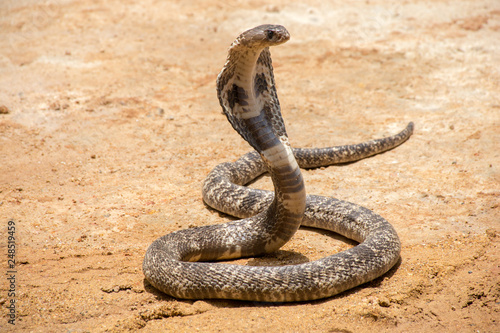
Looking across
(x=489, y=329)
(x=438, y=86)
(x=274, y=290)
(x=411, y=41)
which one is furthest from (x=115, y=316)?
(x=411, y=41)

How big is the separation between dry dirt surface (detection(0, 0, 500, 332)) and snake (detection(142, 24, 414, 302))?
0.59ft

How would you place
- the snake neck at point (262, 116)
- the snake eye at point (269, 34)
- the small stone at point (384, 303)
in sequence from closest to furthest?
the snake eye at point (269, 34), the small stone at point (384, 303), the snake neck at point (262, 116)

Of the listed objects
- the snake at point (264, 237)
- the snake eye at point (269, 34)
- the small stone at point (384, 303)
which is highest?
the snake eye at point (269, 34)

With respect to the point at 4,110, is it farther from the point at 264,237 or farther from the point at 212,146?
the point at 264,237

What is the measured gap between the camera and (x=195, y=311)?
485 centimetres

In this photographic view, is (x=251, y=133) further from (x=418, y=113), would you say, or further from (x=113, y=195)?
(x=418, y=113)

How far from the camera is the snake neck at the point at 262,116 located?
5.13 m

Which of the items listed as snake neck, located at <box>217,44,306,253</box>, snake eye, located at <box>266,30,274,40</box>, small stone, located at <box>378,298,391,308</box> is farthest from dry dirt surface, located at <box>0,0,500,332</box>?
snake eye, located at <box>266,30,274,40</box>

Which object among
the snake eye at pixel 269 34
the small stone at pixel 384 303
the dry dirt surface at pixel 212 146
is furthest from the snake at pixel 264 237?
the small stone at pixel 384 303

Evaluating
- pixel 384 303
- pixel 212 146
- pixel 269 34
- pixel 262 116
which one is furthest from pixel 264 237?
pixel 212 146

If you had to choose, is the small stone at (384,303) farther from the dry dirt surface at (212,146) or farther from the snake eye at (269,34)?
the snake eye at (269,34)

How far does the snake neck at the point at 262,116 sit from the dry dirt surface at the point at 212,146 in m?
1.02

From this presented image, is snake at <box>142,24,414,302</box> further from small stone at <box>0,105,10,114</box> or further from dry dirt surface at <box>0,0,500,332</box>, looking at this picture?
small stone at <box>0,105,10,114</box>

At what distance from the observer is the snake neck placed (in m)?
5.13
